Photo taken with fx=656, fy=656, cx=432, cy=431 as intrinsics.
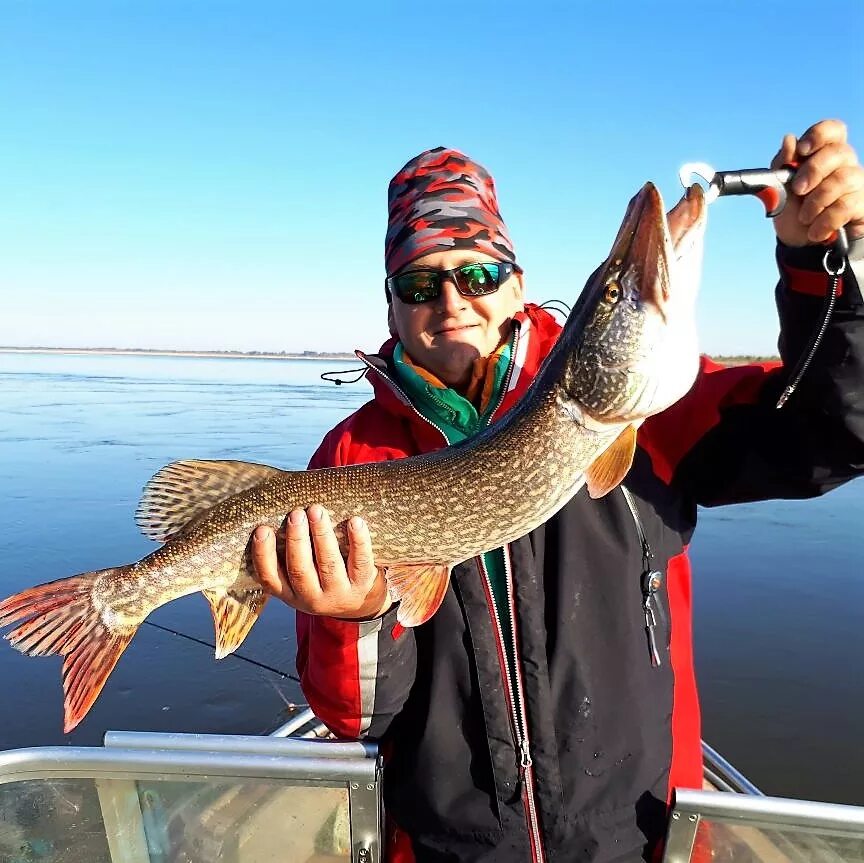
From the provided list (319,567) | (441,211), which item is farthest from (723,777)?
(441,211)

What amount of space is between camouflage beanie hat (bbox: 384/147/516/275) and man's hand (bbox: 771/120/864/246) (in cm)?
123

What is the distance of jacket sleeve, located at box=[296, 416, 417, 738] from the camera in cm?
217

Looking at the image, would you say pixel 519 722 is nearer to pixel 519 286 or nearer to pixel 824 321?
pixel 824 321

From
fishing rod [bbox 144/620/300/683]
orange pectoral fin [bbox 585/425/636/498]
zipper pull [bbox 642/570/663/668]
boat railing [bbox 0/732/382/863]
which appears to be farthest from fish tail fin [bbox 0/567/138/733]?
fishing rod [bbox 144/620/300/683]

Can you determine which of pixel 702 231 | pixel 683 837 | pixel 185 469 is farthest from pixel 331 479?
pixel 683 837

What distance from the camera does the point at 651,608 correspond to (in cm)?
221

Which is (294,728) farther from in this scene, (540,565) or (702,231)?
(702,231)

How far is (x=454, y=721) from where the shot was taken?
217 cm

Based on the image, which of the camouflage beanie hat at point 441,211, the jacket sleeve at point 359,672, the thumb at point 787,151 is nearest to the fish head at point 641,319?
the thumb at point 787,151

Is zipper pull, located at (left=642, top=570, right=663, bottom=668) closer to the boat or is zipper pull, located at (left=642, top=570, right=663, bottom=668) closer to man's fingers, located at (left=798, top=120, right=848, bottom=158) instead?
the boat

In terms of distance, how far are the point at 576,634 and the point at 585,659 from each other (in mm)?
84

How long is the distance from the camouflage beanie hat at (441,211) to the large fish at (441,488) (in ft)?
2.60

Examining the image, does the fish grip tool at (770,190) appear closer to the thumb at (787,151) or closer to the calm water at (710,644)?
the thumb at (787,151)

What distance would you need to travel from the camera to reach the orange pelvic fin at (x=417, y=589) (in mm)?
2133
